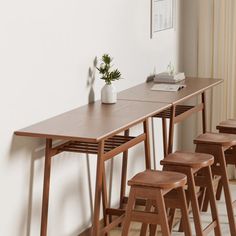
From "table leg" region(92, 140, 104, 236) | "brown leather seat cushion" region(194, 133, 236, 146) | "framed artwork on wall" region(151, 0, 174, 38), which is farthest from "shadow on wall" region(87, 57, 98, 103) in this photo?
"framed artwork on wall" region(151, 0, 174, 38)

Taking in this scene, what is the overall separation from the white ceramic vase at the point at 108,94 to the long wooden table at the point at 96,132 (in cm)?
4

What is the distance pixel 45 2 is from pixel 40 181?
3.17 feet

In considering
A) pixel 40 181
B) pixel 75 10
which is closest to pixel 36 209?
pixel 40 181

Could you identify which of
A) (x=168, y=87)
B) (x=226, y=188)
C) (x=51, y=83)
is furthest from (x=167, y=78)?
(x=51, y=83)

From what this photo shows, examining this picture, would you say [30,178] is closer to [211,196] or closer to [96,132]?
[96,132]

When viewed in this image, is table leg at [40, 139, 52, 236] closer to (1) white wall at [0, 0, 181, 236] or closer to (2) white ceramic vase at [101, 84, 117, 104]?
(1) white wall at [0, 0, 181, 236]

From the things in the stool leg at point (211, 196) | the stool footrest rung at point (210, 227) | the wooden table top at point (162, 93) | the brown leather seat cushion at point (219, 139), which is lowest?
the stool footrest rung at point (210, 227)

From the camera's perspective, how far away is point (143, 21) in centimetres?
531

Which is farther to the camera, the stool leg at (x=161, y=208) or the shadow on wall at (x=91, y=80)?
the shadow on wall at (x=91, y=80)

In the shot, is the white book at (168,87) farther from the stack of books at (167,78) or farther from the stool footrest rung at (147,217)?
the stool footrest rung at (147,217)

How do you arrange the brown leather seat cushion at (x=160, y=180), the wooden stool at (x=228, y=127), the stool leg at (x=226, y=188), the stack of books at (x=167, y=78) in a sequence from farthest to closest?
the stack of books at (x=167, y=78)
the wooden stool at (x=228, y=127)
the stool leg at (x=226, y=188)
the brown leather seat cushion at (x=160, y=180)

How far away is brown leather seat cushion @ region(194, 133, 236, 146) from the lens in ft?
15.3

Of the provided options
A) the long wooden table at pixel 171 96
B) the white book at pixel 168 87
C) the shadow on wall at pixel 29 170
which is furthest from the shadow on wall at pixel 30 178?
the white book at pixel 168 87

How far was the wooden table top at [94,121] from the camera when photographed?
3.63 metres
